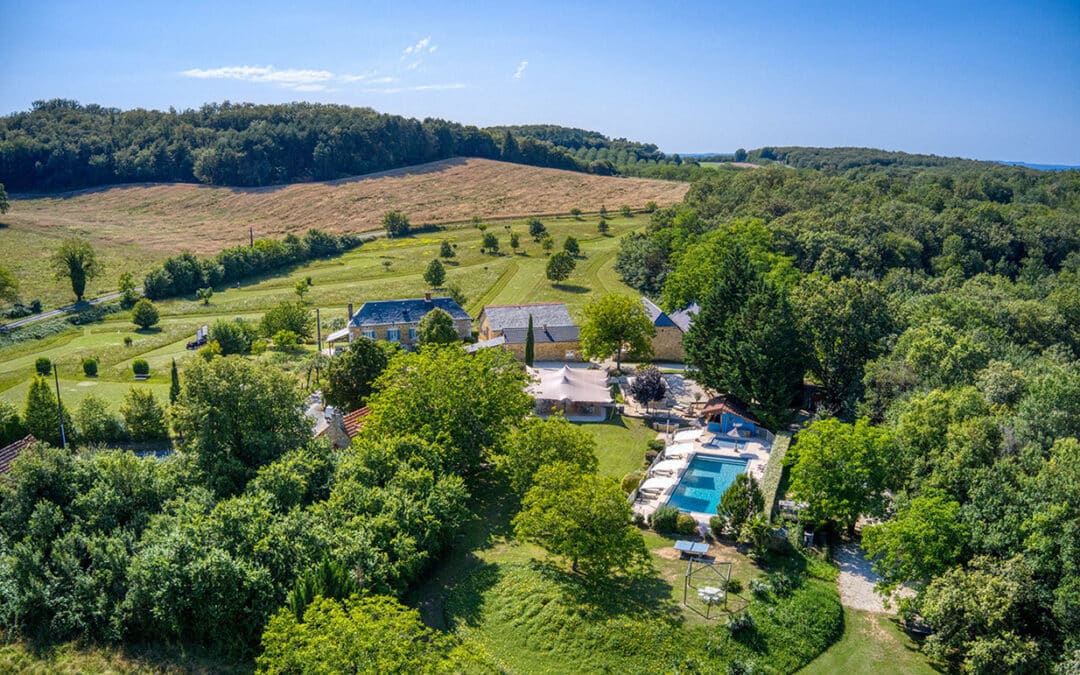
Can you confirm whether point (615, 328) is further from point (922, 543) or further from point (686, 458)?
point (922, 543)

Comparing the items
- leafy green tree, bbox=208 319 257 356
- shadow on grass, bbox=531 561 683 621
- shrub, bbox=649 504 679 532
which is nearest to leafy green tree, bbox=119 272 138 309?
leafy green tree, bbox=208 319 257 356

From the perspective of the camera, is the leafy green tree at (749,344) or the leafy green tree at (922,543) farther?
the leafy green tree at (749,344)

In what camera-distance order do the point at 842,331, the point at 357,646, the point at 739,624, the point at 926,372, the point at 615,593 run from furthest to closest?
the point at 842,331, the point at 926,372, the point at 615,593, the point at 739,624, the point at 357,646

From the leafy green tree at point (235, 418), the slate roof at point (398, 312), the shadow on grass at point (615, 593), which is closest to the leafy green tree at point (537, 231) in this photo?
the slate roof at point (398, 312)

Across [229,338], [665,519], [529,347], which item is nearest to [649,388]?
[529,347]

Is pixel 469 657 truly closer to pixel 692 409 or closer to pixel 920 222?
pixel 692 409

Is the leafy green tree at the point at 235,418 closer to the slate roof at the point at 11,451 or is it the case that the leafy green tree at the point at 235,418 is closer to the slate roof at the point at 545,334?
the slate roof at the point at 11,451
